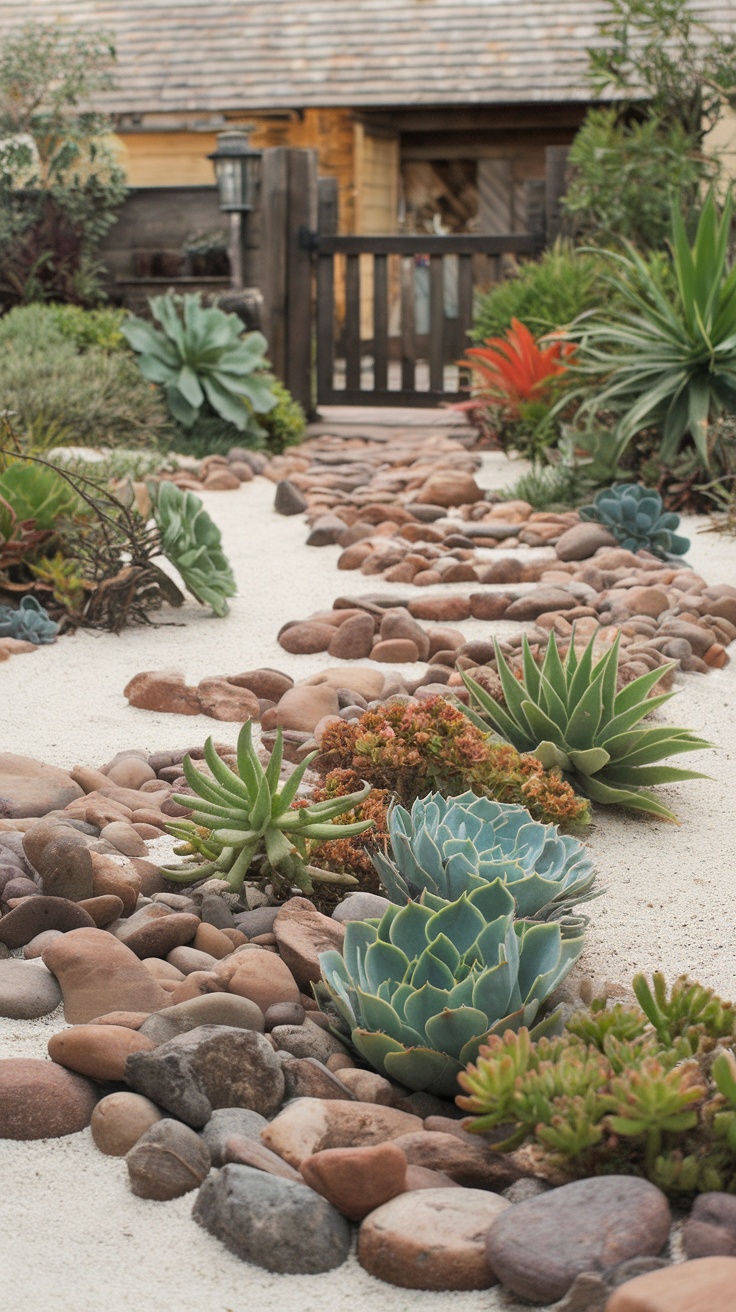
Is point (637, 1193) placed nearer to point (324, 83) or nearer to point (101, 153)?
point (101, 153)

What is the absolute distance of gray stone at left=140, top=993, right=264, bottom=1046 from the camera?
2.07m

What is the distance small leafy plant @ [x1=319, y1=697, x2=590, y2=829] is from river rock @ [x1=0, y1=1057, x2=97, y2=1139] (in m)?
1.06

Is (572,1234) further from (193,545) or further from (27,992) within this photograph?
(193,545)

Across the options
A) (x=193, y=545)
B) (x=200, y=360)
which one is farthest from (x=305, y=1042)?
(x=200, y=360)

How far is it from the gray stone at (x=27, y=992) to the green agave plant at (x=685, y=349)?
178 inches

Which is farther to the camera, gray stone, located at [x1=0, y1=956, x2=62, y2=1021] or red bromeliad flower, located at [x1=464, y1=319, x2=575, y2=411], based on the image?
red bromeliad flower, located at [x1=464, y1=319, x2=575, y2=411]

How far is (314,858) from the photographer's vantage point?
2.68 metres

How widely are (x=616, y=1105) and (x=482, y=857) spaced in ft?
2.50

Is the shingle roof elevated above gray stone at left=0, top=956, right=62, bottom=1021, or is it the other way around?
the shingle roof

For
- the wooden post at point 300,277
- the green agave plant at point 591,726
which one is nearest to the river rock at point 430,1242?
the green agave plant at point 591,726

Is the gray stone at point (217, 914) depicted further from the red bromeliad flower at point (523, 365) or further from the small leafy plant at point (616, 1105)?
the red bromeliad flower at point (523, 365)

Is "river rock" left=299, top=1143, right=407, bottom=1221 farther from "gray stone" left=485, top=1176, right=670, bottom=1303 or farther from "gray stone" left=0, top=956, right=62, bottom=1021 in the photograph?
"gray stone" left=0, top=956, right=62, bottom=1021

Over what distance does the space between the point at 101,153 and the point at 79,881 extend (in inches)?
392

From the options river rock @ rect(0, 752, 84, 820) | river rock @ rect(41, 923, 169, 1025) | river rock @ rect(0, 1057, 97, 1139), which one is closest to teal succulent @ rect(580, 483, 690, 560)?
river rock @ rect(0, 752, 84, 820)
